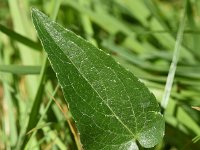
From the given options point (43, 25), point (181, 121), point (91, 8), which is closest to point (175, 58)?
point (181, 121)

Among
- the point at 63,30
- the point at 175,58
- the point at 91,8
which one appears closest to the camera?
the point at 63,30

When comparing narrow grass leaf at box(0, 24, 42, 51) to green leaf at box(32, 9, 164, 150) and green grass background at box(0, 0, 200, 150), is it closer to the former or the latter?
green grass background at box(0, 0, 200, 150)

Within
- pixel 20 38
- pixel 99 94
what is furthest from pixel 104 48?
pixel 99 94

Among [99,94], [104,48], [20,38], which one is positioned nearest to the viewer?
[99,94]

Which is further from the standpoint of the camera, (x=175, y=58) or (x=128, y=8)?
(x=128, y=8)

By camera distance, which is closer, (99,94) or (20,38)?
(99,94)

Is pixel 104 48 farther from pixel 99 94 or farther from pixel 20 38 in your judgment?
pixel 99 94

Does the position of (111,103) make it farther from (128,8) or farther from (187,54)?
(128,8)
